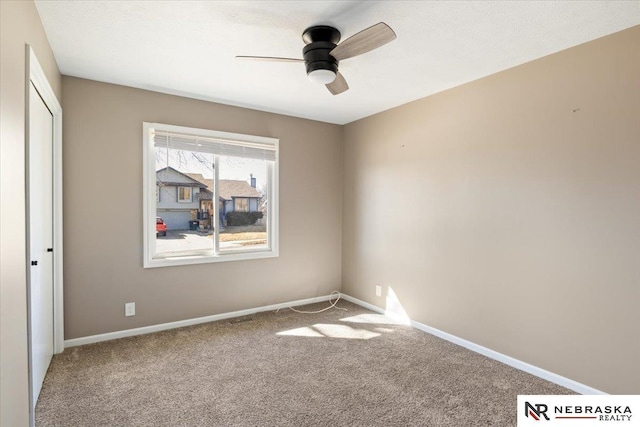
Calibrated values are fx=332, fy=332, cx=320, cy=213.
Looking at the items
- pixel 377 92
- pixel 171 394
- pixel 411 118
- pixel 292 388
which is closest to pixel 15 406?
pixel 171 394

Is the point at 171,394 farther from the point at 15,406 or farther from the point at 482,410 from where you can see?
the point at 482,410

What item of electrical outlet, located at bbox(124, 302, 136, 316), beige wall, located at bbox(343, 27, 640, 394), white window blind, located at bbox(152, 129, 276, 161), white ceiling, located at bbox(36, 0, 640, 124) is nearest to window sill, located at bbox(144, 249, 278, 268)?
electrical outlet, located at bbox(124, 302, 136, 316)

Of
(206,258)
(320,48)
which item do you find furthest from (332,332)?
(320,48)

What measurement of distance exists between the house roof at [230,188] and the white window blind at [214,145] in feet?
0.99

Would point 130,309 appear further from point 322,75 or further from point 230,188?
point 322,75

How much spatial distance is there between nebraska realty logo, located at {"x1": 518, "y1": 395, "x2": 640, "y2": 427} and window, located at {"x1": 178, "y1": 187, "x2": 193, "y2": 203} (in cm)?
341

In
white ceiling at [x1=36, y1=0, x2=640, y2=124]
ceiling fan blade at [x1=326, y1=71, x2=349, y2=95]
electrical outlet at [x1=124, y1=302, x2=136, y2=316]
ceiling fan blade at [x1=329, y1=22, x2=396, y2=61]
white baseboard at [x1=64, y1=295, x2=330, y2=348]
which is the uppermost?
white ceiling at [x1=36, y1=0, x2=640, y2=124]

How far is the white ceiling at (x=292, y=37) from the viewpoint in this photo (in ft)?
6.44

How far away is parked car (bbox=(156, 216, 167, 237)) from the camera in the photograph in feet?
11.3

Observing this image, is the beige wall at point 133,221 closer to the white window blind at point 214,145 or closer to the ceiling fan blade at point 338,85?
the white window blind at point 214,145

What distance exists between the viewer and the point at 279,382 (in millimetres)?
2457

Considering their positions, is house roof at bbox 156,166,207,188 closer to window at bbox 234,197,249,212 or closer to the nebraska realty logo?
window at bbox 234,197,249,212

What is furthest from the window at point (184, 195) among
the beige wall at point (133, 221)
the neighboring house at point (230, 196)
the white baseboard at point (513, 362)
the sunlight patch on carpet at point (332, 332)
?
the white baseboard at point (513, 362)

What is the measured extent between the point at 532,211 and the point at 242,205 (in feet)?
9.73
